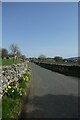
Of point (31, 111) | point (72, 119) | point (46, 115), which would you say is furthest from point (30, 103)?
point (72, 119)

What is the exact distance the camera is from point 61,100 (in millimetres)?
15477

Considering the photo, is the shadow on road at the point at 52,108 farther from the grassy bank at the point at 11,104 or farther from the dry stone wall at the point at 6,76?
the dry stone wall at the point at 6,76

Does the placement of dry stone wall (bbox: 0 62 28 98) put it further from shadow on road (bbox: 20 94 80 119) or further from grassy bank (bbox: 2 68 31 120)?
shadow on road (bbox: 20 94 80 119)

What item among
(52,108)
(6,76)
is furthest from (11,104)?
(6,76)

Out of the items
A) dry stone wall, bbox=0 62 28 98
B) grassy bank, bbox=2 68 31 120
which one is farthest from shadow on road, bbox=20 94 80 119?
dry stone wall, bbox=0 62 28 98

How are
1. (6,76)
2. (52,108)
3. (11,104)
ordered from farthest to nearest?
(6,76)
(52,108)
(11,104)

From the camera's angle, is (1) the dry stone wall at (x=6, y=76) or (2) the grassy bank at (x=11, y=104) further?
(1) the dry stone wall at (x=6, y=76)

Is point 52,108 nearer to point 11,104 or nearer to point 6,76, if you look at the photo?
point 11,104

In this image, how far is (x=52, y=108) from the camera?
42.7 feet

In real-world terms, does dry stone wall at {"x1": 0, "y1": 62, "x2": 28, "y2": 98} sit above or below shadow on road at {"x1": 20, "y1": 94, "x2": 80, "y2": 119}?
above

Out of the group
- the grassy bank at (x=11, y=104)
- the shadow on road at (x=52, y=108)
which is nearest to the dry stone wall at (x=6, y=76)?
the grassy bank at (x=11, y=104)

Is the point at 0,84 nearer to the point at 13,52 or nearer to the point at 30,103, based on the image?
the point at 30,103

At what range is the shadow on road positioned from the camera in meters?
11.6

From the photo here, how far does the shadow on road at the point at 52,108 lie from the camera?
1162 centimetres
